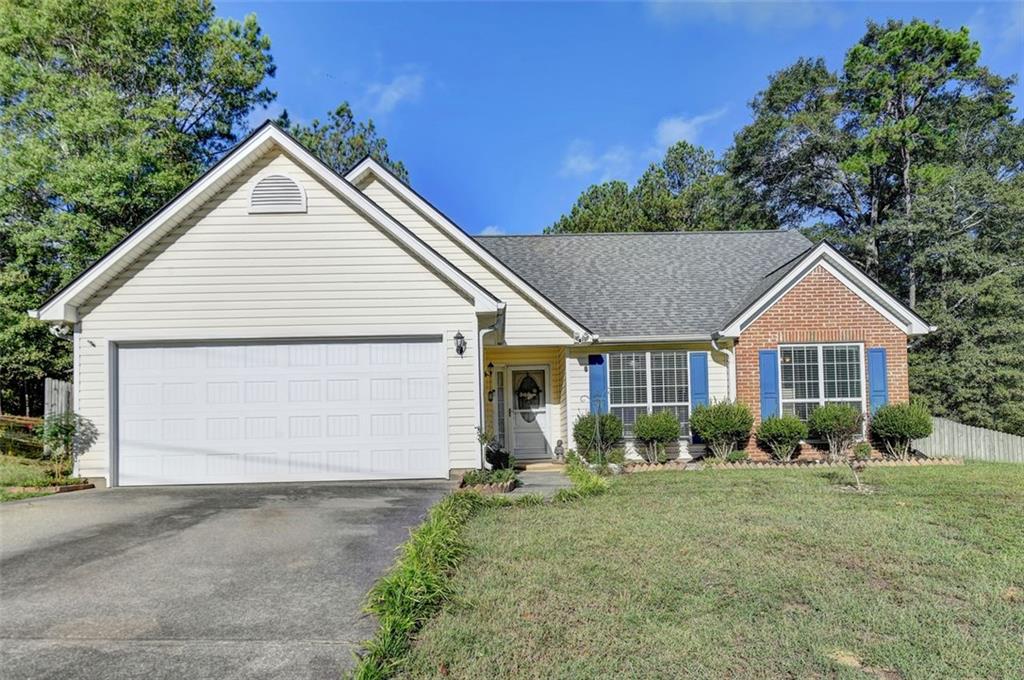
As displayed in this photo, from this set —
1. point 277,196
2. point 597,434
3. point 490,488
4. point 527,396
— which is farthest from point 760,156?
point 490,488

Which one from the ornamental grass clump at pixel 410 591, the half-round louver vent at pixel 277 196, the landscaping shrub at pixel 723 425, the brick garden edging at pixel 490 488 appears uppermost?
the half-round louver vent at pixel 277 196

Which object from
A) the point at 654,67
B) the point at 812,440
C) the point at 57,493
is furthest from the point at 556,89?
the point at 57,493

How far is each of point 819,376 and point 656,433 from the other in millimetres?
3963

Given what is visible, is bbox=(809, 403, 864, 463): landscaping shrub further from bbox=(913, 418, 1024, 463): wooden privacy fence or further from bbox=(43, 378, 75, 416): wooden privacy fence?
bbox=(43, 378, 75, 416): wooden privacy fence

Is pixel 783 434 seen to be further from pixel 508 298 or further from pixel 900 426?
pixel 508 298

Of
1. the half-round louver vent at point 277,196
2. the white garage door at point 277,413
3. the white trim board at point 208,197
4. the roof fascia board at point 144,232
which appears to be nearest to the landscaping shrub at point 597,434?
the white garage door at point 277,413

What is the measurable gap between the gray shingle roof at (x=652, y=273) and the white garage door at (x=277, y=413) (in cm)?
511

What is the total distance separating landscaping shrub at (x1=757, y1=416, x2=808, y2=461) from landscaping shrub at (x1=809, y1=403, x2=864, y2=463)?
33 centimetres

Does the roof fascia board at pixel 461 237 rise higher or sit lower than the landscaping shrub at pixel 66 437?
higher

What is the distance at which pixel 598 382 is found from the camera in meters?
12.7

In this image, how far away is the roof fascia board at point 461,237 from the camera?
1197 centimetres

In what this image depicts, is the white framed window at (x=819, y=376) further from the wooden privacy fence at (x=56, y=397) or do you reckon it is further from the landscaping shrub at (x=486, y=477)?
the wooden privacy fence at (x=56, y=397)

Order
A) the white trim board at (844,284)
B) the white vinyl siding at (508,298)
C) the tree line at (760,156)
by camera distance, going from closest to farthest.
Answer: the white vinyl siding at (508,298) < the white trim board at (844,284) < the tree line at (760,156)

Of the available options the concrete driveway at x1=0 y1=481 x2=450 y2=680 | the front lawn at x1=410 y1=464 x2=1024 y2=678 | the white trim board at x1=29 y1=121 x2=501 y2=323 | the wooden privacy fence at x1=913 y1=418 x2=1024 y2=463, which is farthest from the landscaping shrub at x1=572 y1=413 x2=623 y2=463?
the wooden privacy fence at x1=913 y1=418 x2=1024 y2=463
